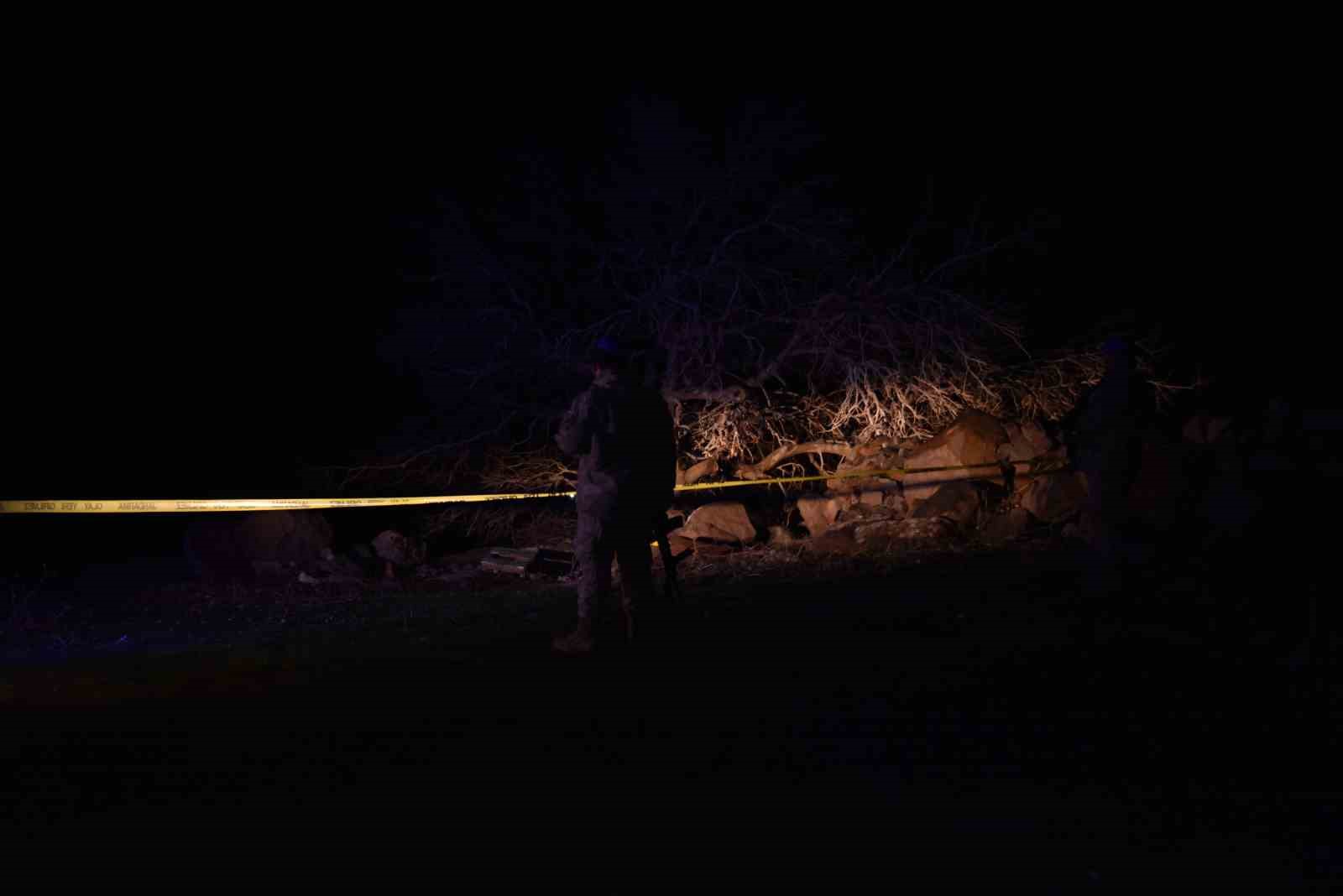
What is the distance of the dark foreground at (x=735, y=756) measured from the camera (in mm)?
3840

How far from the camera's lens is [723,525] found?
524 inches

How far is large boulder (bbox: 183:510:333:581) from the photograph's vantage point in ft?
44.3

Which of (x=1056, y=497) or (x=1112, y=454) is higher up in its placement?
(x=1112, y=454)

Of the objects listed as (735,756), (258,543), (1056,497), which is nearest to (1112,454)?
(1056,497)

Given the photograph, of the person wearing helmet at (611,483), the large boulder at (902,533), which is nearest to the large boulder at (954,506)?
the large boulder at (902,533)

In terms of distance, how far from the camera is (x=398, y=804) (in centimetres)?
434

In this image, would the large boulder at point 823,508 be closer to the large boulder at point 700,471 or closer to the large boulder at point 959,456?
the large boulder at point 959,456

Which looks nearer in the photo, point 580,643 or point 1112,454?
point 580,643

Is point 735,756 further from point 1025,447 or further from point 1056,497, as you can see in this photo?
point 1025,447

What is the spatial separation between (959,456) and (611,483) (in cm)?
768

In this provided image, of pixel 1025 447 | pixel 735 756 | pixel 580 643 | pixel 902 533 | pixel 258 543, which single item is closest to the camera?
pixel 735 756

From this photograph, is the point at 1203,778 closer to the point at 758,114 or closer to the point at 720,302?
the point at 720,302

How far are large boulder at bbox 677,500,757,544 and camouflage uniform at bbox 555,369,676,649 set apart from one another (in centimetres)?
595

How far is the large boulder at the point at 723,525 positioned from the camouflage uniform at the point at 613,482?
5.95m
